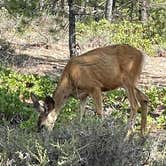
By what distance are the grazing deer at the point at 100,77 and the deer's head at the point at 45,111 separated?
0.23 ft

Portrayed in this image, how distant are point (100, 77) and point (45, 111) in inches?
55.0

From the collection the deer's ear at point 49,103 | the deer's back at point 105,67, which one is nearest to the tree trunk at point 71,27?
the deer's back at point 105,67

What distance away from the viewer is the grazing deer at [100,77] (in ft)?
30.3

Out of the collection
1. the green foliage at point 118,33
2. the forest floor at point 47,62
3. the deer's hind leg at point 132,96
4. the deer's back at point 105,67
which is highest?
the deer's back at point 105,67

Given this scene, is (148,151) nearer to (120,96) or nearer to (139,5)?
(120,96)

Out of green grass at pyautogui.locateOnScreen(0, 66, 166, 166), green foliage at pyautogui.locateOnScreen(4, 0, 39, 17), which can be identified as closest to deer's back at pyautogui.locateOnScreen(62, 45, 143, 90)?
green grass at pyautogui.locateOnScreen(0, 66, 166, 166)

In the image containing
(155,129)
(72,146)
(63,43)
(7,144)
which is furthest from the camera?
(63,43)

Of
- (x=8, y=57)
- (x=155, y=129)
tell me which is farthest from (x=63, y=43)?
(x=155, y=129)

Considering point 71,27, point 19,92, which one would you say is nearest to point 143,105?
point 19,92

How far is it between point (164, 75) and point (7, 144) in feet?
40.4

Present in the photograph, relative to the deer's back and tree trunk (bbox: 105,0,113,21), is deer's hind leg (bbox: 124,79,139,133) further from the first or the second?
tree trunk (bbox: 105,0,113,21)

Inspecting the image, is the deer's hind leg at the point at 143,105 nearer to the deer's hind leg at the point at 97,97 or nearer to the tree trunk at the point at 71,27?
the deer's hind leg at the point at 97,97

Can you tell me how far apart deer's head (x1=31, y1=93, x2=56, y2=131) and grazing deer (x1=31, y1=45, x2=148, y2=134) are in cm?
7

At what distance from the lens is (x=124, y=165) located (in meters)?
5.29
